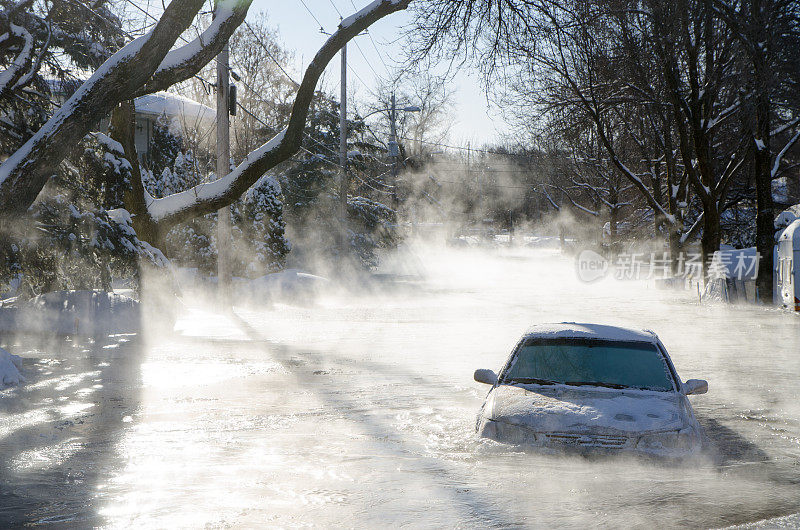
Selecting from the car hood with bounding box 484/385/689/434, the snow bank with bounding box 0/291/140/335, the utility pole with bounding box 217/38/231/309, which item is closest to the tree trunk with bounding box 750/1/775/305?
the utility pole with bounding box 217/38/231/309

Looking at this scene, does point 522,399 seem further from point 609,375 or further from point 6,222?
point 6,222

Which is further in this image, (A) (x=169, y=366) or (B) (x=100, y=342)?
(B) (x=100, y=342)

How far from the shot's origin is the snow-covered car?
6.66m

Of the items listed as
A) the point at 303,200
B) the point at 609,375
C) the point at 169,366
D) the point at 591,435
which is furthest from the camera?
the point at 303,200

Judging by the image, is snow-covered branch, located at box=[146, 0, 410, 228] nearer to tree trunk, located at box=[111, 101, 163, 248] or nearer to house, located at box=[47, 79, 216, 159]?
tree trunk, located at box=[111, 101, 163, 248]

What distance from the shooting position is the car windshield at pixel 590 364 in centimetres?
766

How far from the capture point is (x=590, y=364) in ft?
26.0

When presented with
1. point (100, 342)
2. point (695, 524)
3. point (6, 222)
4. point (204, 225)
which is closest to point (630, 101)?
point (204, 225)

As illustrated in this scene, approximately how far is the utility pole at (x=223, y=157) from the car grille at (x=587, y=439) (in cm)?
1570

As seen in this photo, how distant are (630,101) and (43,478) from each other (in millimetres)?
24068

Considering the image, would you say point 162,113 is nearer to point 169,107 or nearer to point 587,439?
point 169,107

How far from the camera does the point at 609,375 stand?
7746 millimetres

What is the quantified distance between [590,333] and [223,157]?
14.9 metres

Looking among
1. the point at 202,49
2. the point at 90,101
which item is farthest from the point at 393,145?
the point at 90,101
